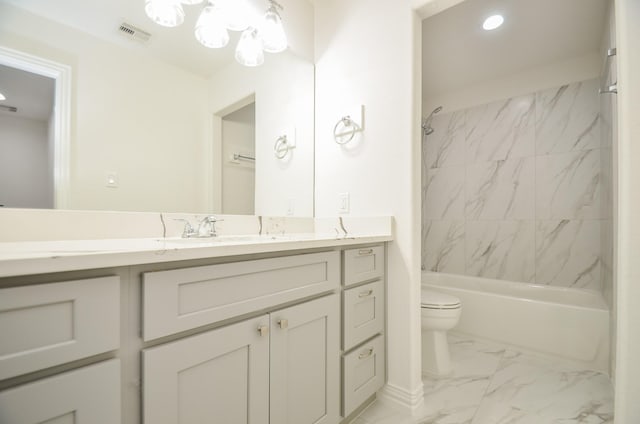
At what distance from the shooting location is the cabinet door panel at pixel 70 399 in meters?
0.49

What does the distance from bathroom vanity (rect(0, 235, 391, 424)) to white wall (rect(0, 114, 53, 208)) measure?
0.29m

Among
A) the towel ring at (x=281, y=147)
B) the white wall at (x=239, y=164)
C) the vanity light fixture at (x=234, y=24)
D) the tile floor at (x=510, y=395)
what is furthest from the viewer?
the towel ring at (x=281, y=147)

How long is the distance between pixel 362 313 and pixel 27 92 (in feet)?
4.95

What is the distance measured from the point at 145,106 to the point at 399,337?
1.62 meters

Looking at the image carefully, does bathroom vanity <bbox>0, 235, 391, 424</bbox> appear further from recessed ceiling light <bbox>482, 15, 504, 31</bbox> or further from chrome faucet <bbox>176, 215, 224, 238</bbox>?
recessed ceiling light <bbox>482, 15, 504, 31</bbox>

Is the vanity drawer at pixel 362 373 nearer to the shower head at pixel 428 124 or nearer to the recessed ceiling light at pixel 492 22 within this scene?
the recessed ceiling light at pixel 492 22

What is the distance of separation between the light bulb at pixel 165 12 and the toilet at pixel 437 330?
202 cm

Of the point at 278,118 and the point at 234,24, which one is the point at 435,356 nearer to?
the point at 278,118

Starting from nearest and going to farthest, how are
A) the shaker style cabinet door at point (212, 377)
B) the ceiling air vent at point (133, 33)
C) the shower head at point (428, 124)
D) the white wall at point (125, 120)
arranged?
the shaker style cabinet door at point (212, 377)
the white wall at point (125, 120)
the ceiling air vent at point (133, 33)
the shower head at point (428, 124)

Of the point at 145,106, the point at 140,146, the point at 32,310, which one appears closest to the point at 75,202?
the point at 140,146

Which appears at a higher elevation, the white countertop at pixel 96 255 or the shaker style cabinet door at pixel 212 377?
the white countertop at pixel 96 255

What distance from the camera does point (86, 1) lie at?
1.06m

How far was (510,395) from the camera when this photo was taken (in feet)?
5.06

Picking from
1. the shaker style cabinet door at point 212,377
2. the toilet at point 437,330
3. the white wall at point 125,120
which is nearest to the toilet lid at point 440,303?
the toilet at point 437,330
